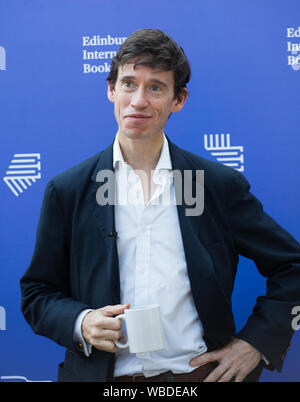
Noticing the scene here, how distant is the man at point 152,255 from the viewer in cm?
138

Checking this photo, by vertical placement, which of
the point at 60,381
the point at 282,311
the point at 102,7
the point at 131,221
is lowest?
the point at 60,381

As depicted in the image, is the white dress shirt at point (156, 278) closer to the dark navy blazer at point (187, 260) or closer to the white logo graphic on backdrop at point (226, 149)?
the dark navy blazer at point (187, 260)

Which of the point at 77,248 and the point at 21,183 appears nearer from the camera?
the point at 77,248

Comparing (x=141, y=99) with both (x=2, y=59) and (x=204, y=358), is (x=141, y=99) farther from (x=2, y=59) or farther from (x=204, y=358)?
(x=2, y=59)

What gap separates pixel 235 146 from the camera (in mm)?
2020

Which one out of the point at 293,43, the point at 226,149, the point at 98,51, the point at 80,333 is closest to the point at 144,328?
the point at 80,333

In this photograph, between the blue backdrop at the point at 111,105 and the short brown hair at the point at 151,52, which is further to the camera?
the blue backdrop at the point at 111,105

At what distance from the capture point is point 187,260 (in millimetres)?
1394

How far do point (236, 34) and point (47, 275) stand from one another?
1.29m

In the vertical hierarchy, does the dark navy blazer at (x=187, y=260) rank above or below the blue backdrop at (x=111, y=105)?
below

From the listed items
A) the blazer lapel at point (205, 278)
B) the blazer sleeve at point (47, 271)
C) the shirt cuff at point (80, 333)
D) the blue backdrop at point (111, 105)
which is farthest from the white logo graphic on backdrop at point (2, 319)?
the blazer lapel at point (205, 278)

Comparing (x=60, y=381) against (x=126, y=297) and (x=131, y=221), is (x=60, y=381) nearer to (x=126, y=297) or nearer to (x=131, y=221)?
(x=126, y=297)

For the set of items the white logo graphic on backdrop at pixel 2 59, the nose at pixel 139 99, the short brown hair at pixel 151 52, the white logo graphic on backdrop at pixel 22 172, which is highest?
the white logo graphic on backdrop at pixel 2 59

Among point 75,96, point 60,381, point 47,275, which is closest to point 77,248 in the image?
point 47,275
